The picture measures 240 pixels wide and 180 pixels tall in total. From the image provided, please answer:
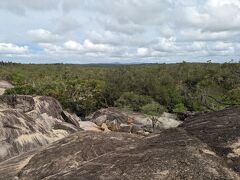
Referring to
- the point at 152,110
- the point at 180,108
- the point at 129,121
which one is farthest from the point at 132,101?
the point at 129,121

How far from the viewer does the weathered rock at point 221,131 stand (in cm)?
661

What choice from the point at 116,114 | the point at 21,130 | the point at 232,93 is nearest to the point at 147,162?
the point at 21,130

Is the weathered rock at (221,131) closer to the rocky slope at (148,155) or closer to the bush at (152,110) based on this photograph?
the rocky slope at (148,155)

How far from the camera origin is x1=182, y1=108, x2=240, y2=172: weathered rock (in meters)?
6.61

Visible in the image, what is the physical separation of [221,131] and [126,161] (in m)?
1.91

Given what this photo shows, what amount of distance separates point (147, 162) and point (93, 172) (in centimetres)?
88

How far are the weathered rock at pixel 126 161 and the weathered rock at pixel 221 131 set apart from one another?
180mm

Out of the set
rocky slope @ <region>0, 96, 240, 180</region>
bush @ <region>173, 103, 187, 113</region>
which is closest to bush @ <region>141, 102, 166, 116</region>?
bush @ <region>173, 103, 187, 113</region>

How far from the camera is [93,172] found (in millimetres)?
6512

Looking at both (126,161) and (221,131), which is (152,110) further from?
(126,161)

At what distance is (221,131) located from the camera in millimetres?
7359

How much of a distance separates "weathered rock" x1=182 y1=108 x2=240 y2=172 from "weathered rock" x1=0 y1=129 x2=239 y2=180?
0.59 feet

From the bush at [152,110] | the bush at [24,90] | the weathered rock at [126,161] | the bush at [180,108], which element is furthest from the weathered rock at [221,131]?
the bush at [24,90]

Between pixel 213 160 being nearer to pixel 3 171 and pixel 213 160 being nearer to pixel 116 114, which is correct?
pixel 3 171
